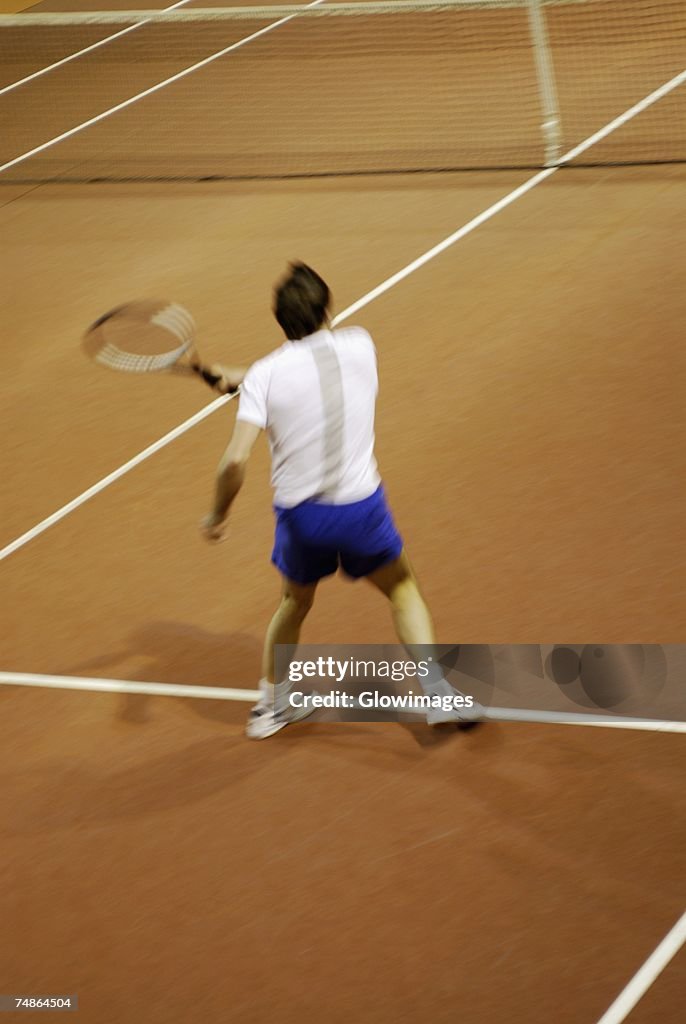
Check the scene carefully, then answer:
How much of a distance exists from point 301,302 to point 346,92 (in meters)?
8.71

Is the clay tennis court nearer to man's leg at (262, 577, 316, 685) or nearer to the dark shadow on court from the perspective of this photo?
the dark shadow on court

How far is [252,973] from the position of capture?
4.59 meters

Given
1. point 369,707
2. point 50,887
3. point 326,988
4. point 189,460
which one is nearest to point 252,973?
point 326,988

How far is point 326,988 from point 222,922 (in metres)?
0.51

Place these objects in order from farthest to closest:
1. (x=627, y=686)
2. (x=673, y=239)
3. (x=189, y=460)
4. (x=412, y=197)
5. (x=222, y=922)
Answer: (x=412, y=197) → (x=673, y=239) → (x=189, y=460) → (x=627, y=686) → (x=222, y=922)

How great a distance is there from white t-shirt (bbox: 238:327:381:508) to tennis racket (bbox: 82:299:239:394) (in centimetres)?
41

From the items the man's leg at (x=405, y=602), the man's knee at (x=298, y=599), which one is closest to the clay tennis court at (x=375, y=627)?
the man's leg at (x=405, y=602)

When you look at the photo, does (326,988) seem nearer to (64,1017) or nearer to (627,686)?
(64,1017)

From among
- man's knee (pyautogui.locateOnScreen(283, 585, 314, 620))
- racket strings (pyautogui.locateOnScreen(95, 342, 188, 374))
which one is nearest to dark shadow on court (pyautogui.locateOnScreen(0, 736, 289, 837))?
man's knee (pyautogui.locateOnScreen(283, 585, 314, 620))

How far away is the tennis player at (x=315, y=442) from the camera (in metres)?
5.05

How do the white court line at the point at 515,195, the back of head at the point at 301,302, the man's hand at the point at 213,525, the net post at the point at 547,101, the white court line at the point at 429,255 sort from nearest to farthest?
the back of head at the point at 301,302, the man's hand at the point at 213,525, the white court line at the point at 429,255, the white court line at the point at 515,195, the net post at the point at 547,101

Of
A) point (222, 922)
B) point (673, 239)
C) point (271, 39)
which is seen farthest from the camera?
point (271, 39)

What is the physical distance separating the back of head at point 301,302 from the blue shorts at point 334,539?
2.16ft

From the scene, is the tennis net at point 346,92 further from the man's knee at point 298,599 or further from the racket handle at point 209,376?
the man's knee at point 298,599
